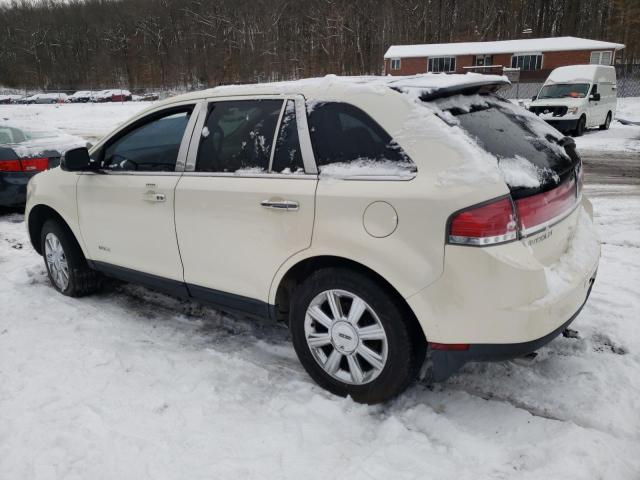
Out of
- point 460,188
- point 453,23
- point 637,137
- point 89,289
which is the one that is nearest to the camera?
point 460,188

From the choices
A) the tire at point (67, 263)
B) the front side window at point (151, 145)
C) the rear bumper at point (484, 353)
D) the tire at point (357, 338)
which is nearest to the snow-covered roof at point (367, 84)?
the front side window at point (151, 145)

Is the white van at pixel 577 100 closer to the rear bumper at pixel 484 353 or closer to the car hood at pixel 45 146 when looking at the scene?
the car hood at pixel 45 146

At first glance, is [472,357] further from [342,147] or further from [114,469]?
[114,469]

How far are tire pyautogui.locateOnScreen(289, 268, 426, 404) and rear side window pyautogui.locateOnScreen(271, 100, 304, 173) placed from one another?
63 centimetres

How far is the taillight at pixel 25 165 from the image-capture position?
773 cm

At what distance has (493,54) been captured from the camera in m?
45.6

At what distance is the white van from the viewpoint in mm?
16875

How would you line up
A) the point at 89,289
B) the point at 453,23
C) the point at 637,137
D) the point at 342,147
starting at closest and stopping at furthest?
the point at 342,147, the point at 89,289, the point at 637,137, the point at 453,23

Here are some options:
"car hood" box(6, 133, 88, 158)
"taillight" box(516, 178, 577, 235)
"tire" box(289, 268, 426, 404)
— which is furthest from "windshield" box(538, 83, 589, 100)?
"tire" box(289, 268, 426, 404)

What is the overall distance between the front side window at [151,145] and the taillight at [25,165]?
4.59 metres

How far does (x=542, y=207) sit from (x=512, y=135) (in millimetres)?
504

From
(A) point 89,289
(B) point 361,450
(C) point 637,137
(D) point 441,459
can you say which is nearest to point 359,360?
(B) point 361,450

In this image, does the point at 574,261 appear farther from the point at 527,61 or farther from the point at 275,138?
the point at 527,61

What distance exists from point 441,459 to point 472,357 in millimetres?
508
